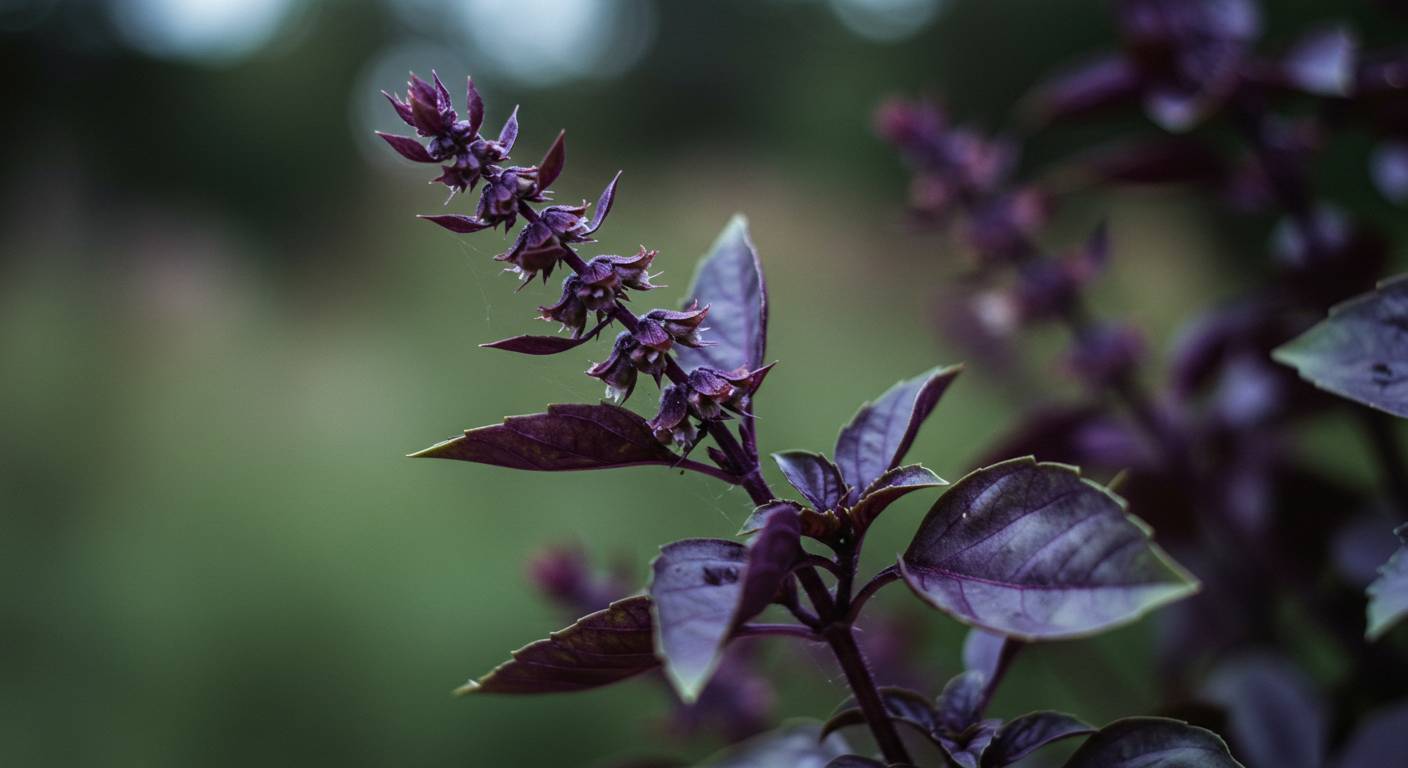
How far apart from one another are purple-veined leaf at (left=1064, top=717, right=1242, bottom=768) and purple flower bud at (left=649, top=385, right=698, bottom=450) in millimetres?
162

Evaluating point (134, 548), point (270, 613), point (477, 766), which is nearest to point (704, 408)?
point (477, 766)

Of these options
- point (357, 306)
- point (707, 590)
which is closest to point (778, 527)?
point (707, 590)

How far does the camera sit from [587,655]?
0.31 metres

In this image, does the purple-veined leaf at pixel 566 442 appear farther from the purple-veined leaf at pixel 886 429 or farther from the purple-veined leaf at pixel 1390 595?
the purple-veined leaf at pixel 1390 595

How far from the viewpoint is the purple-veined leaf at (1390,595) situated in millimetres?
244

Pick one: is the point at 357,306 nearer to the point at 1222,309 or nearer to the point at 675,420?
the point at 1222,309

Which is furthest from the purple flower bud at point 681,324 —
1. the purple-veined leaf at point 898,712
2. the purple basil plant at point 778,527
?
the purple-veined leaf at point 898,712

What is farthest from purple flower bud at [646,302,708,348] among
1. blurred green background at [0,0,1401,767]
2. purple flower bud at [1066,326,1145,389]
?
blurred green background at [0,0,1401,767]

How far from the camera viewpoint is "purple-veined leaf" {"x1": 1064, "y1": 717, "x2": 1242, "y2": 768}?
30 centimetres

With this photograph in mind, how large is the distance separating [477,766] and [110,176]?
1.32 m

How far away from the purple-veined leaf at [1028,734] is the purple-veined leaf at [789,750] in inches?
2.7

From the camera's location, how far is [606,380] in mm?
312

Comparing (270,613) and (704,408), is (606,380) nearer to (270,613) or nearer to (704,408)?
(704,408)

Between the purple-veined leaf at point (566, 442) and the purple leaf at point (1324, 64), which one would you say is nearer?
the purple-veined leaf at point (566, 442)
